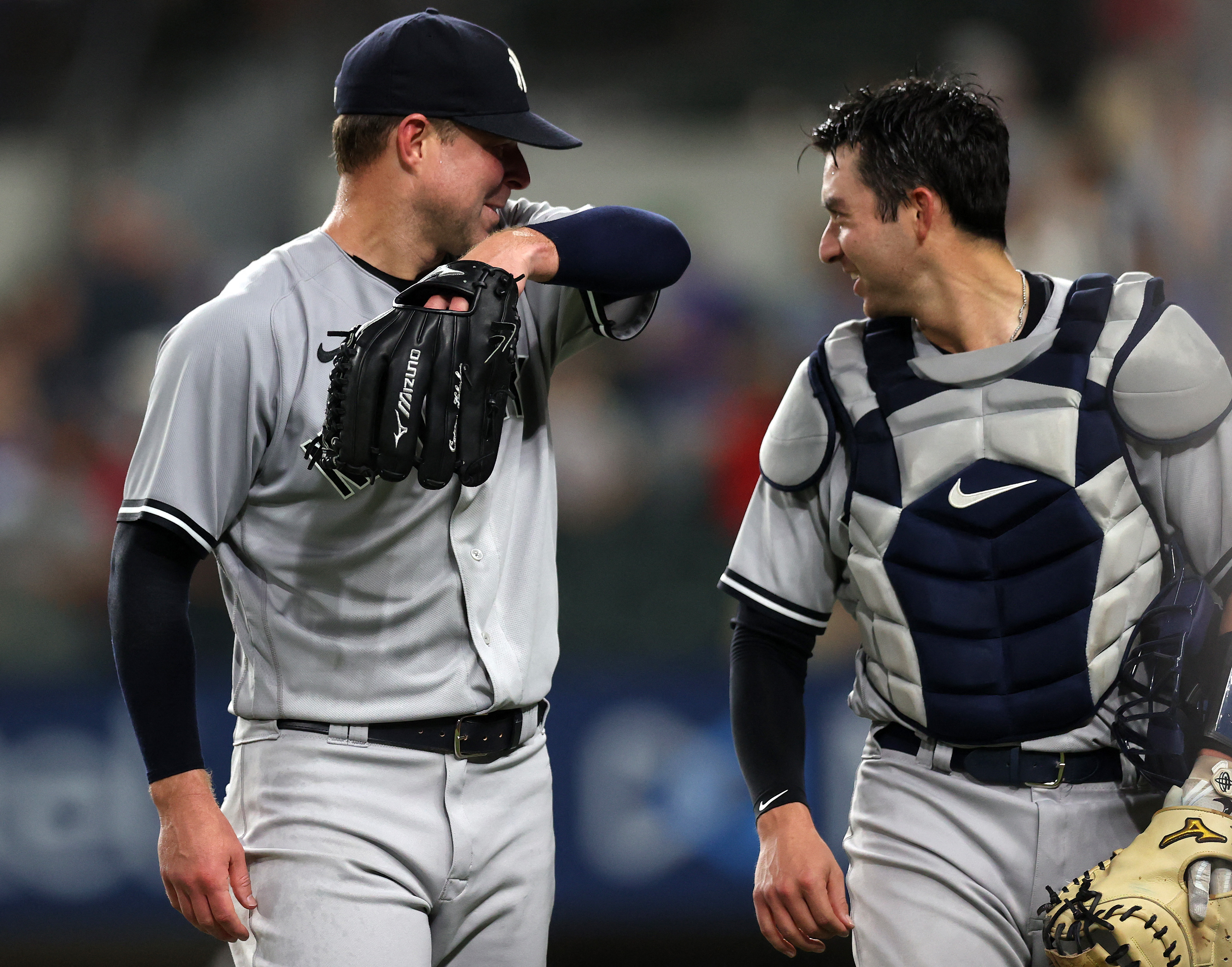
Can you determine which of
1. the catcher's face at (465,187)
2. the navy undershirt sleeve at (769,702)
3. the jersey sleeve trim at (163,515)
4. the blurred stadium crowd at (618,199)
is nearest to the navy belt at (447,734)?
the jersey sleeve trim at (163,515)

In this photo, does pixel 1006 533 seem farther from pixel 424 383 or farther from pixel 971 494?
pixel 424 383

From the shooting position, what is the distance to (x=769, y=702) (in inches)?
79.1

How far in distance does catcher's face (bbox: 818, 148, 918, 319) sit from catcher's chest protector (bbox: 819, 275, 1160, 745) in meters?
0.13

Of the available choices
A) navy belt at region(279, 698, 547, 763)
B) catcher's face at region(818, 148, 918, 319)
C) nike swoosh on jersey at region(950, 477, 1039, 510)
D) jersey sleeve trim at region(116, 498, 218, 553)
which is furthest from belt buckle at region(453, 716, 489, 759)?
catcher's face at region(818, 148, 918, 319)

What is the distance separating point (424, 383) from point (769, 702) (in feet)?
2.66

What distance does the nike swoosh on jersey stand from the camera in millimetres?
1830

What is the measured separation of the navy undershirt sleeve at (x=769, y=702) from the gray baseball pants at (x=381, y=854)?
36 cm

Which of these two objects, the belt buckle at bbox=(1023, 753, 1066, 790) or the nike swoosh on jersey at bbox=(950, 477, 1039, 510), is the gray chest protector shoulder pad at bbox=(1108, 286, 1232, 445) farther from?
the belt buckle at bbox=(1023, 753, 1066, 790)

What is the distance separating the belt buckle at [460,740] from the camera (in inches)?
69.9

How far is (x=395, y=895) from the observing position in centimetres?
171

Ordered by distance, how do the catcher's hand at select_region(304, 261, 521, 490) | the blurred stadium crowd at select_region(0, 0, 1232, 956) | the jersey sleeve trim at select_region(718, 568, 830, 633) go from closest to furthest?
the catcher's hand at select_region(304, 261, 521, 490) → the jersey sleeve trim at select_region(718, 568, 830, 633) → the blurred stadium crowd at select_region(0, 0, 1232, 956)

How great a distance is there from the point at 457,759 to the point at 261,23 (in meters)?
4.37

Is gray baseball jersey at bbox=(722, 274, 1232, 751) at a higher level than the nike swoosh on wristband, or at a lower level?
higher

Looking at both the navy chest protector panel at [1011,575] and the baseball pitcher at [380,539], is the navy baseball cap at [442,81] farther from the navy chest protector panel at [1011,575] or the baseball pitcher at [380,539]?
the navy chest protector panel at [1011,575]
